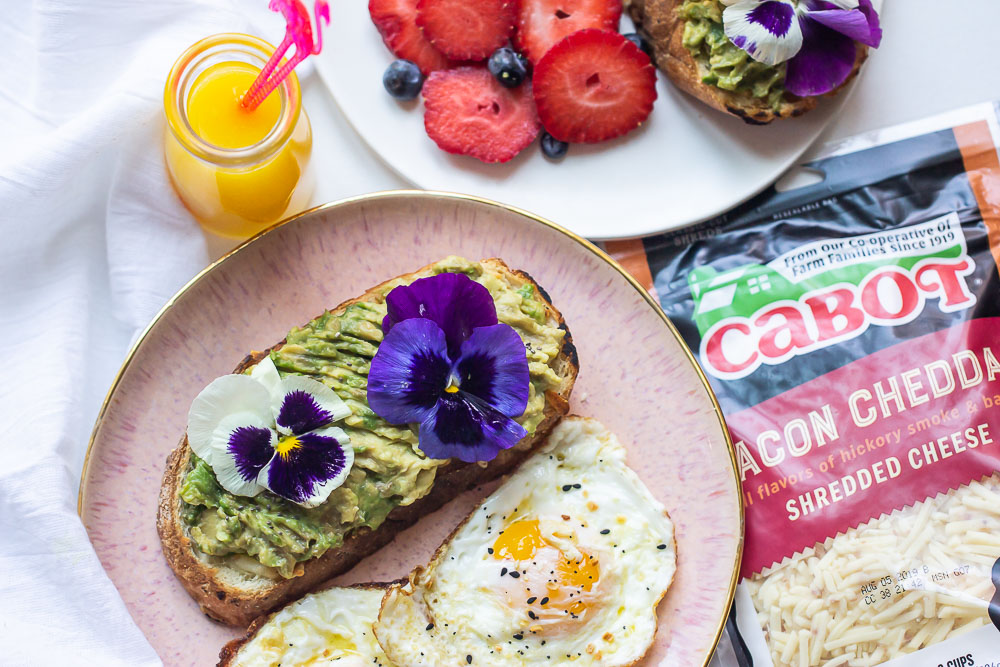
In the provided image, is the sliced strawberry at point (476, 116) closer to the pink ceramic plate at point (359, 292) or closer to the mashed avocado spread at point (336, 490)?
the pink ceramic plate at point (359, 292)

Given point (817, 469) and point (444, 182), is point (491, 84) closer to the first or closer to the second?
point (444, 182)

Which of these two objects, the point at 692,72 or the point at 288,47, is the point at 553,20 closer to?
the point at 692,72

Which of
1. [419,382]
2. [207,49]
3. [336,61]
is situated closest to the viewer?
[419,382]

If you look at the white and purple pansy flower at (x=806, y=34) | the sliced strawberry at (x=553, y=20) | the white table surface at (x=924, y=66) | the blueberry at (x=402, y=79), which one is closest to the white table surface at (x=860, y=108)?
the white table surface at (x=924, y=66)

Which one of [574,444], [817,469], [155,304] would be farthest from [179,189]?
[817,469]

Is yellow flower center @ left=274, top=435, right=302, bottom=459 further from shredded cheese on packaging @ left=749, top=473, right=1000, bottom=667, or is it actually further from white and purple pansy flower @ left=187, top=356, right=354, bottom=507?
shredded cheese on packaging @ left=749, top=473, right=1000, bottom=667

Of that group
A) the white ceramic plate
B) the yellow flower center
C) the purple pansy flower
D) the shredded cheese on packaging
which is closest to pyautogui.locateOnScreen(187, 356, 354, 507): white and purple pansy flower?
the yellow flower center
